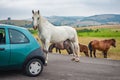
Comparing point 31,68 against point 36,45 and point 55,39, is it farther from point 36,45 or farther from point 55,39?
point 55,39

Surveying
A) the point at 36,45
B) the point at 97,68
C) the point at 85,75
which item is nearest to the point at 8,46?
the point at 36,45

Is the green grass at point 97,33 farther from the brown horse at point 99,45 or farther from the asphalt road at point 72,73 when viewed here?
the asphalt road at point 72,73

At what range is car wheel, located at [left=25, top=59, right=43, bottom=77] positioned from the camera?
10.0m

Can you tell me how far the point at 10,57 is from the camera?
9469 mm

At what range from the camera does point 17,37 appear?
983 centimetres

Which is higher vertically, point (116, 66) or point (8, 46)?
point (8, 46)

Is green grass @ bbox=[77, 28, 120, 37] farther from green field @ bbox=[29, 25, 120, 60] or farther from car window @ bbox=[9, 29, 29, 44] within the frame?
car window @ bbox=[9, 29, 29, 44]

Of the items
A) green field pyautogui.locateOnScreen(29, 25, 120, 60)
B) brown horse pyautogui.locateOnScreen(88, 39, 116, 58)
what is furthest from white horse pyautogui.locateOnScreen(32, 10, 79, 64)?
brown horse pyautogui.locateOnScreen(88, 39, 116, 58)

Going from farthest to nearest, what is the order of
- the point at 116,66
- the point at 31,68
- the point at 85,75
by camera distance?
1. the point at 116,66
2. the point at 85,75
3. the point at 31,68

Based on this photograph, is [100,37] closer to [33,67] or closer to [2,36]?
[33,67]

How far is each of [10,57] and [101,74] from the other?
3920mm

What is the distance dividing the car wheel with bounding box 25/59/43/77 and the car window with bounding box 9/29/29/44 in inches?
29.8

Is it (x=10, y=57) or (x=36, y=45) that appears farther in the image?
(x=36, y=45)

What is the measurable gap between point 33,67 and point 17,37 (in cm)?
119
